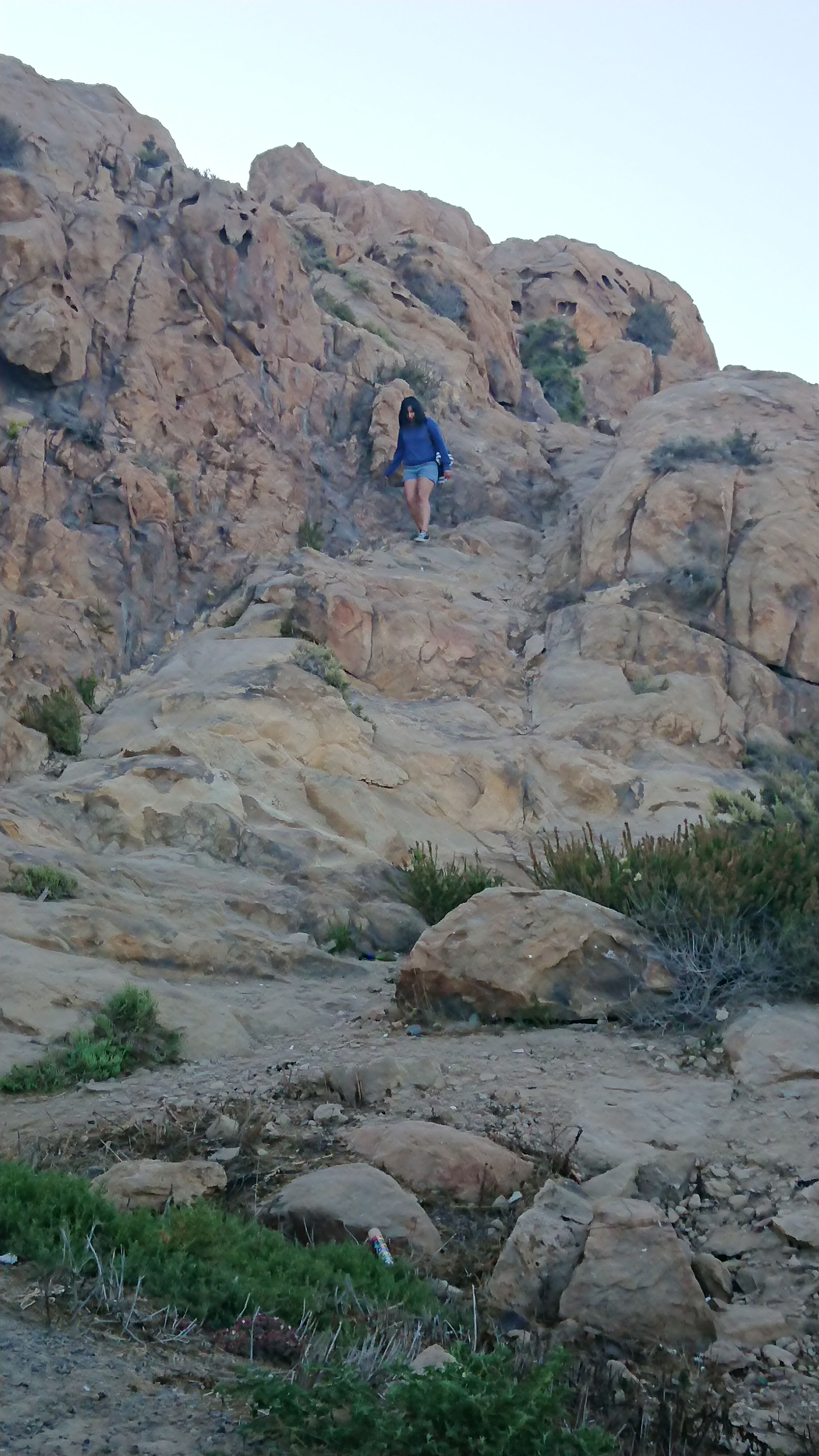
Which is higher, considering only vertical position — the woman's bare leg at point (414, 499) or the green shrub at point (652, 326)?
the green shrub at point (652, 326)

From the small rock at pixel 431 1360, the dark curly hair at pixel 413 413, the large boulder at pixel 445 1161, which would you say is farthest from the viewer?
the dark curly hair at pixel 413 413

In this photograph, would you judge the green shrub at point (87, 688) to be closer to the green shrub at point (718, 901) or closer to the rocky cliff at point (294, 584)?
the rocky cliff at point (294, 584)

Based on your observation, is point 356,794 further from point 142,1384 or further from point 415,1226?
point 142,1384

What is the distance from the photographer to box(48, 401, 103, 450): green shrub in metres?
13.9

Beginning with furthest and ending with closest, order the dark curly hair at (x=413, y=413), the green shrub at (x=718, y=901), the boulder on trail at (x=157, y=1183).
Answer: the dark curly hair at (x=413, y=413) < the green shrub at (x=718, y=901) < the boulder on trail at (x=157, y=1183)

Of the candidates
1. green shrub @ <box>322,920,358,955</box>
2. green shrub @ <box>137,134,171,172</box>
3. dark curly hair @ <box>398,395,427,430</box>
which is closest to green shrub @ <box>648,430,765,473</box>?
dark curly hair @ <box>398,395,427,430</box>

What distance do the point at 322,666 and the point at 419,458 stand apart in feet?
16.9

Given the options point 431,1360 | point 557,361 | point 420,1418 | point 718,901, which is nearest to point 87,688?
point 718,901

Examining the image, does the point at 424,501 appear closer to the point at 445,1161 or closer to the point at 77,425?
the point at 77,425

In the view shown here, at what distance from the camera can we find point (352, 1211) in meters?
4.26

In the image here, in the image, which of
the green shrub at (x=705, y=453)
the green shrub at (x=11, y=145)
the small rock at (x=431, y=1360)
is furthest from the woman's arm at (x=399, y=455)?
the small rock at (x=431, y=1360)

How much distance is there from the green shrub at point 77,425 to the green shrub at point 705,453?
22.7ft

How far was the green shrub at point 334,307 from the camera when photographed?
19.4 m

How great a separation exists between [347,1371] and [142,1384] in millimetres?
478
